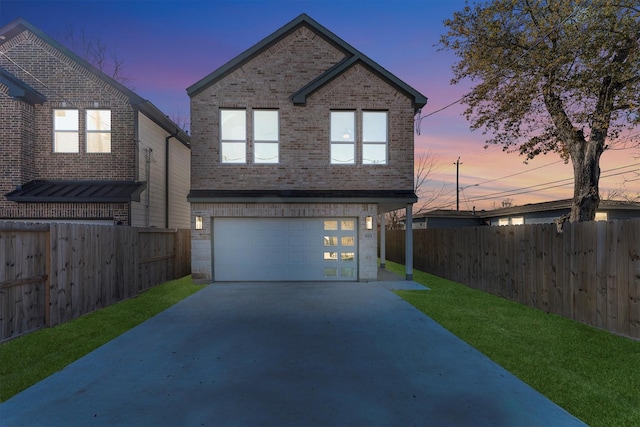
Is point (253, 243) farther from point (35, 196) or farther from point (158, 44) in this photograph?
point (158, 44)

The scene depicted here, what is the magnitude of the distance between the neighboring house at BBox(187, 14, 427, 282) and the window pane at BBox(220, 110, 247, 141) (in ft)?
0.12

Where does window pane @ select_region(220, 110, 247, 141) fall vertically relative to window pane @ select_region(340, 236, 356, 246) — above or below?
above

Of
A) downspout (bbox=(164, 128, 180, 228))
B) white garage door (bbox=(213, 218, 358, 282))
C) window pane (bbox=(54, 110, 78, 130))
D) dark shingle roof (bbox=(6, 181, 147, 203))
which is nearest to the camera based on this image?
dark shingle roof (bbox=(6, 181, 147, 203))

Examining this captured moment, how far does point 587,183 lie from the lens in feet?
32.3

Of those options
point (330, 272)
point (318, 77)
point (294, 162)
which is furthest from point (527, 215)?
point (294, 162)

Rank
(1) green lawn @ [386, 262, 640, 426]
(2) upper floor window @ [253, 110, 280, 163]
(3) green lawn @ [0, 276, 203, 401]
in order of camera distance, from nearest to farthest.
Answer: (1) green lawn @ [386, 262, 640, 426]
(3) green lawn @ [0, 276, 203, 401]
(2) upper floor window @ [253, 110, 280, 163]

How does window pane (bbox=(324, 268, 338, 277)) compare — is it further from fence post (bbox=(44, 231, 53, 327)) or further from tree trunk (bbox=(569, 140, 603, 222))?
fence post (bbox=(44, 231, 53, 327))

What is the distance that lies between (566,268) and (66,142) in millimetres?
15950

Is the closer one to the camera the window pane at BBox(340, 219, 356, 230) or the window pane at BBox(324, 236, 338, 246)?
the window pane at BBox(324, 236, 338, 246)

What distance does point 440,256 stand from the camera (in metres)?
13.4

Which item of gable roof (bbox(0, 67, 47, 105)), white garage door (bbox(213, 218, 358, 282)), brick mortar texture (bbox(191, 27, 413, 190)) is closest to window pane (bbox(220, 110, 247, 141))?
brick mortar texture (bbox(191, 27, 413, 190))

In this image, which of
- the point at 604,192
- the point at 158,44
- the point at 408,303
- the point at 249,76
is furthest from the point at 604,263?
the point at 604,192

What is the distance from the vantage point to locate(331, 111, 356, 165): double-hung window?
11.8 meters

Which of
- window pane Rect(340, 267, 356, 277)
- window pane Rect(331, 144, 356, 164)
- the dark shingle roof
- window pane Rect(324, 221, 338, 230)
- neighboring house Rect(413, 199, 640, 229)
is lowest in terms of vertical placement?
window pane Rect(340, 267, 356, 277)
